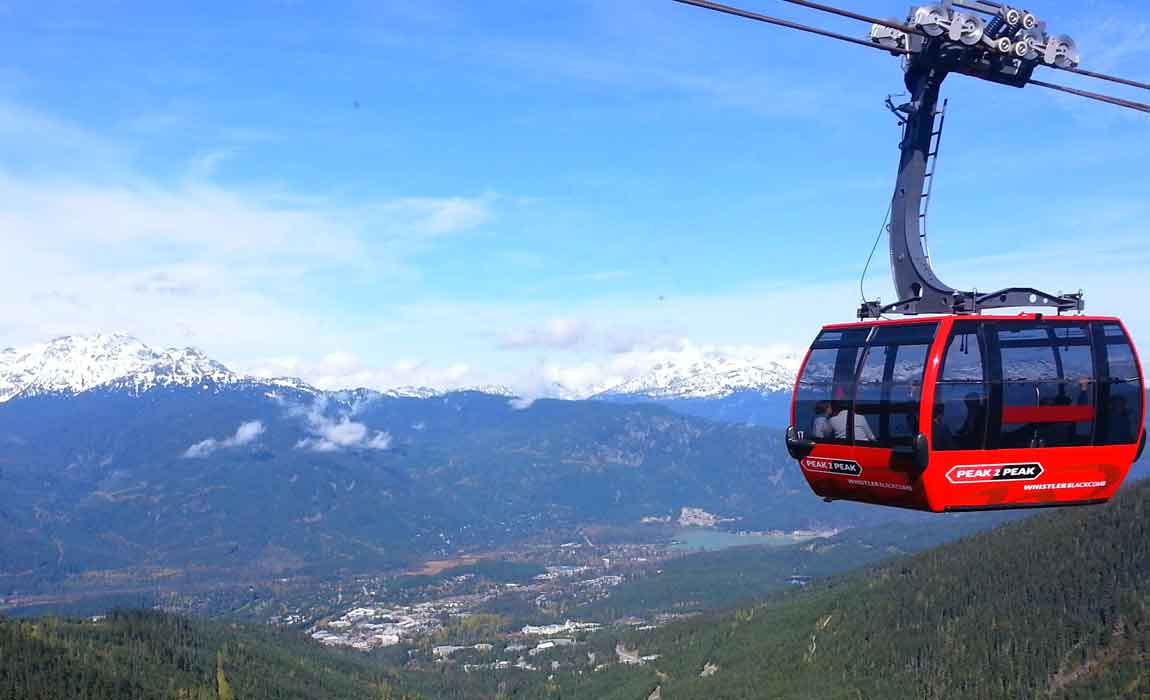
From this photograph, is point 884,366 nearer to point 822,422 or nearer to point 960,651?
point 822,422

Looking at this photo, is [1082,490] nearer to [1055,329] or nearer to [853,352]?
[1055,329]

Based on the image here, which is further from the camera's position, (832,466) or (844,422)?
(832,466)

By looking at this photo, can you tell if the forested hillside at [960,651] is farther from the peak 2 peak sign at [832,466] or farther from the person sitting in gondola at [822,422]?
the person sitting in gondola at [822,422]

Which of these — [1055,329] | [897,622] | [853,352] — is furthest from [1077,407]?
[897,622]

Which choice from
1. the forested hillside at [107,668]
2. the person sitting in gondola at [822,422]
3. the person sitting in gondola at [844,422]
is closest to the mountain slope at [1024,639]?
the forested hillside at [107,668]

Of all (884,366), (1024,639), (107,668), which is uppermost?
(884,366)

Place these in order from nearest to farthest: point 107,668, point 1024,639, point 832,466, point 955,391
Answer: point 955,391 < point 832,466 < point 107,668 < point 1024,639

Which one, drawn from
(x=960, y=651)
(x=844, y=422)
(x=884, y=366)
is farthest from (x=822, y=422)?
(x=960, y=651)
